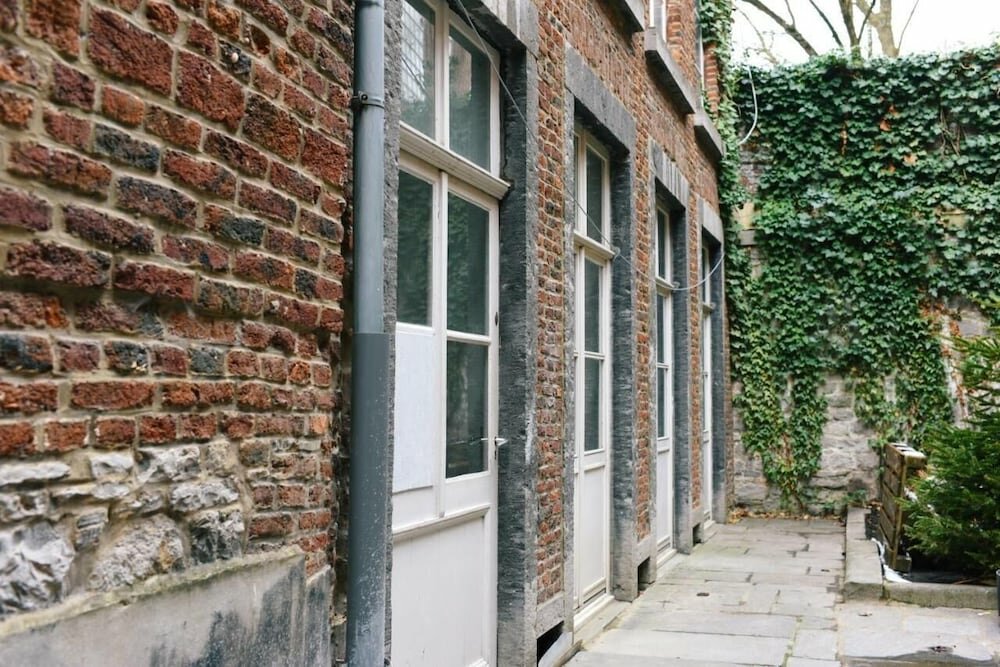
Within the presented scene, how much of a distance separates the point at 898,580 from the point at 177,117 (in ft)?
22.7

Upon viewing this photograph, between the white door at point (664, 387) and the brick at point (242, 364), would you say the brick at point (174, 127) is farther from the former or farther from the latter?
the white door at point (664, 387)

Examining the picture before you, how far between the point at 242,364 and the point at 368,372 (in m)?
0.57

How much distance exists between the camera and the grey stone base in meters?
2.04

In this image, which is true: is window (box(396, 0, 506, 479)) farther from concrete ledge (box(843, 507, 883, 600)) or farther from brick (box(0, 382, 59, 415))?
concrete ledge (box(843, 507, 883, 600))

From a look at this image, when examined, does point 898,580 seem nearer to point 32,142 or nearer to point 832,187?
point 832,187

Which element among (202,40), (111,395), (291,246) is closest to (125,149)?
(202,40)

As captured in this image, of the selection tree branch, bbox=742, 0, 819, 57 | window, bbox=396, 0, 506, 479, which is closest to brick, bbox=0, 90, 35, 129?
window, bbox=396, 0, 506, 479

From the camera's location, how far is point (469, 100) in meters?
5.05

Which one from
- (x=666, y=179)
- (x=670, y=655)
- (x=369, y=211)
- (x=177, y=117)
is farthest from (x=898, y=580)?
(x=177, y=117)

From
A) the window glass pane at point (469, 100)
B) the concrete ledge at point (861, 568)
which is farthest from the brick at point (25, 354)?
the concrete ledge at point (861, 568)

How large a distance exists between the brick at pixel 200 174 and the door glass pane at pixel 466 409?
2153 mm

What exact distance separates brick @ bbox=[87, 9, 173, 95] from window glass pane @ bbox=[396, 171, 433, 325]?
1.86 meters

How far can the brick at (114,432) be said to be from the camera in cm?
227

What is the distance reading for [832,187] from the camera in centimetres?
1252
